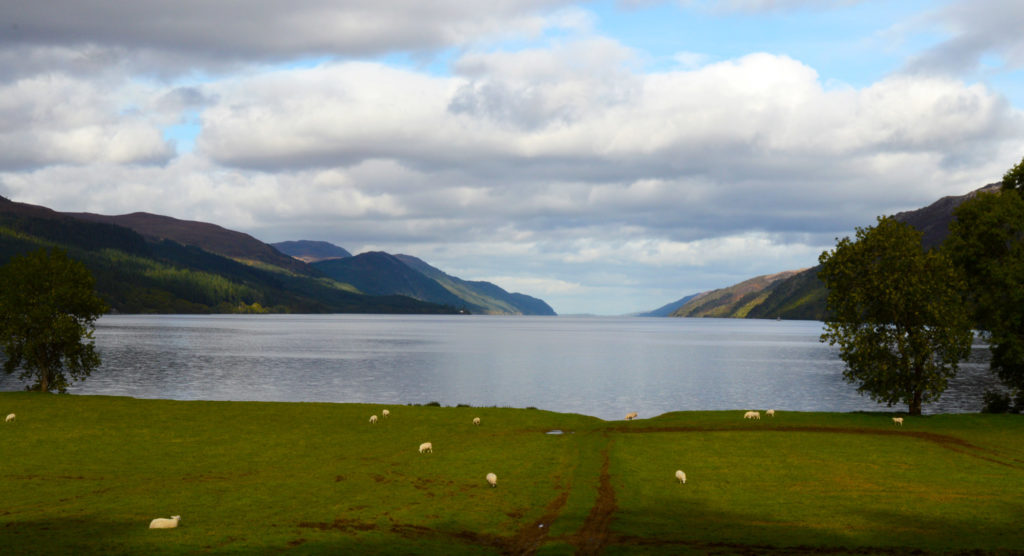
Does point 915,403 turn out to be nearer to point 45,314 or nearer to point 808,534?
point 808,534

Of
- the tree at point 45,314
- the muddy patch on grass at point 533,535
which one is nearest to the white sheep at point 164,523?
the muddy patch on grass at point 533,535

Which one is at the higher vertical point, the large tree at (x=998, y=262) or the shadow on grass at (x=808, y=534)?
the large tree at (x=998, y=262)

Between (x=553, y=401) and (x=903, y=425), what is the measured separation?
47.5m

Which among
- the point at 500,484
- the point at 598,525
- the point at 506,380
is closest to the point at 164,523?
the point at 500,484

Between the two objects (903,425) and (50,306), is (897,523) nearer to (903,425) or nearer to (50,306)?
(903,425)

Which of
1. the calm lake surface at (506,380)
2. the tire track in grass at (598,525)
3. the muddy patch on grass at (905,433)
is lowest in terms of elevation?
the calm lake surface at (506,380)

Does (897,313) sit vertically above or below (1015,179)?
below

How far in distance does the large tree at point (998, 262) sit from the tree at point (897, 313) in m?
5.11

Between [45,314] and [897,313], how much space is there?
86518 millimetres

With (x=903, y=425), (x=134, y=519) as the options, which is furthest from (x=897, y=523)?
(x=903, y=425)

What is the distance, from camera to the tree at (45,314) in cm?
7488

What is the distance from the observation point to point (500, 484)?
37.9 metres

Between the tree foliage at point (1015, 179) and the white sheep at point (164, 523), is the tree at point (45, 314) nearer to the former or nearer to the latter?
the white sheep at point (164, 523)

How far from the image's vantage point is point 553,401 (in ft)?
324
